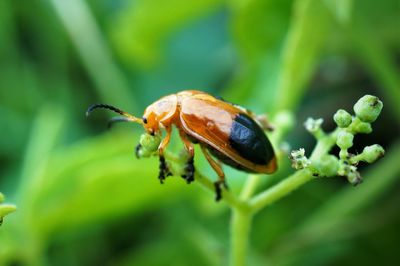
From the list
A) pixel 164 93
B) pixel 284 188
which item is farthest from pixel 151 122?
pixel 164 93

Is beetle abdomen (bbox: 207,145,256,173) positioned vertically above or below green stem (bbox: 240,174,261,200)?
above

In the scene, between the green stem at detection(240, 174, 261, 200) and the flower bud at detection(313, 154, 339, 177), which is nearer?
the flower bud at detection(313, 154, 339, 177)

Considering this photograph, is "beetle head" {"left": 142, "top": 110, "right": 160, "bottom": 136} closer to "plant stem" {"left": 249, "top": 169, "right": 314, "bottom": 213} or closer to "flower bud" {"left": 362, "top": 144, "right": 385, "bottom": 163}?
"plant stem" {"left": 249, "top": 169, "right": 314, "bottom": 213}

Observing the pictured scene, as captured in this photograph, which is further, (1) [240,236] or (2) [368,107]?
(1) [240,236]

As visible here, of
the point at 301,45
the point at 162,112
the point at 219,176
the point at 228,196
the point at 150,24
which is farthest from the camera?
the point at 150,24

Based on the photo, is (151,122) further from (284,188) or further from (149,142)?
(284,188)

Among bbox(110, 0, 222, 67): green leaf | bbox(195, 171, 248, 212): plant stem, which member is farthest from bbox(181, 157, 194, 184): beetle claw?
bbox(110, 0, 222, 67): green leaf

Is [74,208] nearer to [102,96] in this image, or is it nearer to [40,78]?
[102,96]
